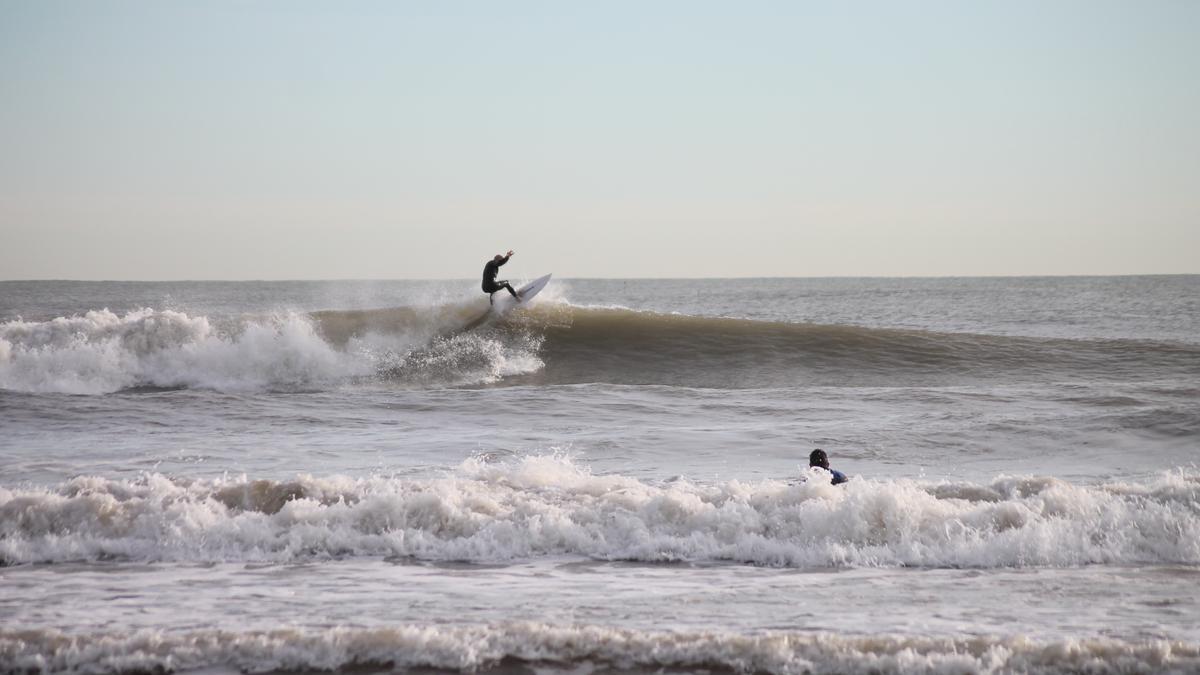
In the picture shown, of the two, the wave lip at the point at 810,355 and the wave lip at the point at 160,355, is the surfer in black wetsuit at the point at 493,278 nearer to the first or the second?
the wave lip at the point at 810,355

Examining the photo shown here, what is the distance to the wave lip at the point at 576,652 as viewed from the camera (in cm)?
499

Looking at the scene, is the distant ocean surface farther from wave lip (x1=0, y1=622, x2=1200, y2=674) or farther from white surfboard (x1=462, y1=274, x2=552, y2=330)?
white surfboard (x1=462, y1=274, x2=552, y2=330)

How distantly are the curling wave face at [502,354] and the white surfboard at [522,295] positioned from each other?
1.34 ft

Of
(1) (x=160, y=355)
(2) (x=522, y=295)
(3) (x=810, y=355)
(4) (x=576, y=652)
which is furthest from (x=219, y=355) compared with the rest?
(4) (x=576, y=652)

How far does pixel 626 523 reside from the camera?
7656 mm

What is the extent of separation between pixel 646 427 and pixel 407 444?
308 centimetres

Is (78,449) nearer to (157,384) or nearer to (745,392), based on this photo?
(157,384)

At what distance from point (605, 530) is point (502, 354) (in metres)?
11.8

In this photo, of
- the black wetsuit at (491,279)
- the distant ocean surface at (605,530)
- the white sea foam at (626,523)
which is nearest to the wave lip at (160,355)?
the distant ocean surface at (605,530)

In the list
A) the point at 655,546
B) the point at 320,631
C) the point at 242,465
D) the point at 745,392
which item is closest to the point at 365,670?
the point at 320,631

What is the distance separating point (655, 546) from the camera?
7.36 metres

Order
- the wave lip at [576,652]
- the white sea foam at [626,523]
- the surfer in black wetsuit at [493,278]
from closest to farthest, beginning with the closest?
the wave lip at [576,652] → the white sea foam at [626,523] → the surfer in black wetsuit at [493,278]

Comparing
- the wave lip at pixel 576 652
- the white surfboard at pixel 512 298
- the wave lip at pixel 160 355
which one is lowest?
the wave lip at pixel 576 652

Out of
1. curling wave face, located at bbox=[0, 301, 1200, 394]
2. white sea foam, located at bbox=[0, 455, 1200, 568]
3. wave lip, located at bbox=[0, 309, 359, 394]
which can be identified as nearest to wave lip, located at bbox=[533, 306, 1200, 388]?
curling wave face, located at bbox=[0, 301, 1200, 394]
